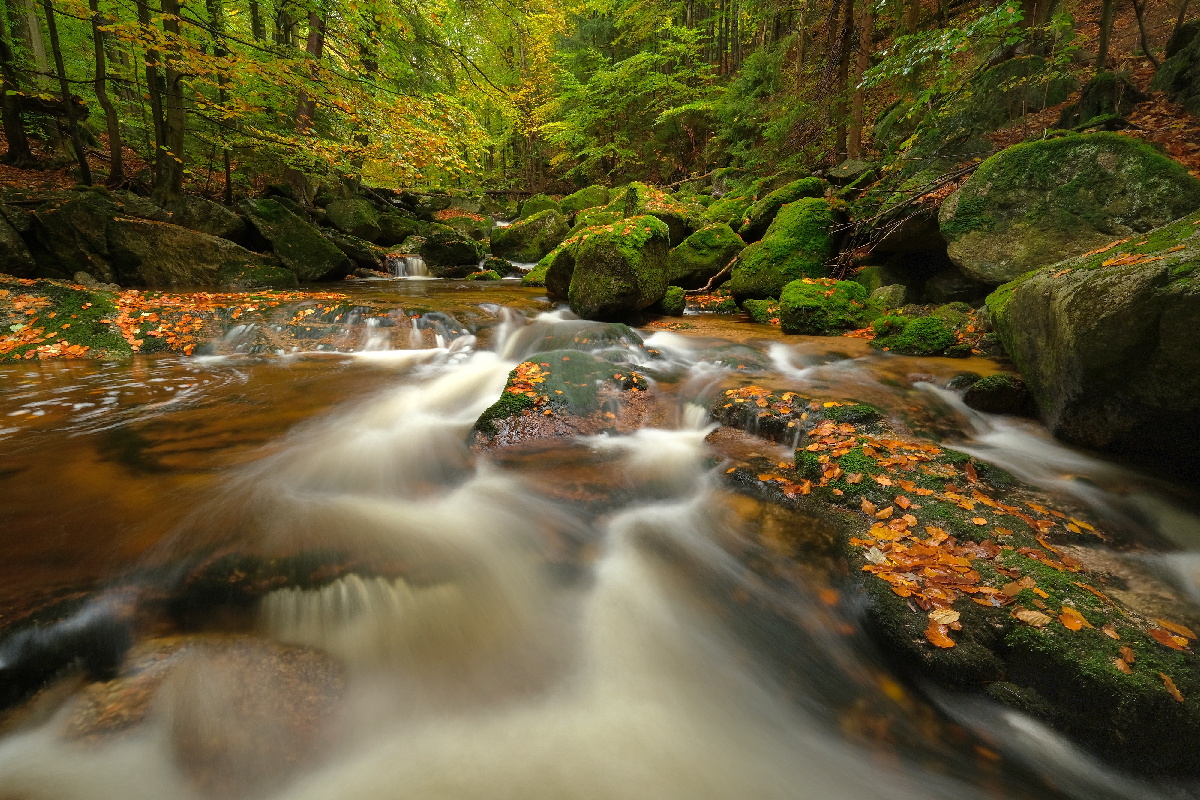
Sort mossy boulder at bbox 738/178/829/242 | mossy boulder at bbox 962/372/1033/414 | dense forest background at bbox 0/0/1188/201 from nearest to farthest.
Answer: mossy boulder at bbox 962/372/1033/414 < dense forest background at bbox 0/0/1188/201 < mossy boulder at bbox 738/178/829/242

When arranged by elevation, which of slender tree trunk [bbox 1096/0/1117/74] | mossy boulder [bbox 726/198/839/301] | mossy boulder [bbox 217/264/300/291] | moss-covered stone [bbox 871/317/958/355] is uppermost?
slender tree trunk [bbox 1096/0/1117/74]

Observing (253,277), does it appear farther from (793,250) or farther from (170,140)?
(793,250)

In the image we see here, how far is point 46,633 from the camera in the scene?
204cm

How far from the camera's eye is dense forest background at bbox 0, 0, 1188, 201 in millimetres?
7031

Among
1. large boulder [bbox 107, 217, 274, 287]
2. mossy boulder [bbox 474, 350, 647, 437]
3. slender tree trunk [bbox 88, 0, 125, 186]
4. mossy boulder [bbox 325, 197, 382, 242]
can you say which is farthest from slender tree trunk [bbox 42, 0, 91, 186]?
mossy boulder [bbox 474, 350, 647, 437]

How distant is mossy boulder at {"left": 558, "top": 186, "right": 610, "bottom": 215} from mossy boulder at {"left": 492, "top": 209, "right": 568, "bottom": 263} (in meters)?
1.33

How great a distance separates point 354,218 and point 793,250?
13475 mm

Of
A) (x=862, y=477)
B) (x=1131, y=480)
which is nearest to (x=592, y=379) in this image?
(x=862, y=477)

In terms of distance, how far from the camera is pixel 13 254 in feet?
24.6

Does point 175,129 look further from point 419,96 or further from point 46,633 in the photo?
point 46,633

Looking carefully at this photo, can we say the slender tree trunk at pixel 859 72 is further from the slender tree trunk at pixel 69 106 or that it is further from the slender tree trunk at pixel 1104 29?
the slender tree trunk at pixel 69 106

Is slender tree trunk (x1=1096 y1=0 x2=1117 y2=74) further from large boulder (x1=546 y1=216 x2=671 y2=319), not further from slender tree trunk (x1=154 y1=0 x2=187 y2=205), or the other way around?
slender tree trunk (x1=154 y1=0 x2=187 y2=205)

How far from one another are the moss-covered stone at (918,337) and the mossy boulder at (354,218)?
1468 centimetres

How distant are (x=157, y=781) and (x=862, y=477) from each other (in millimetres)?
3809
